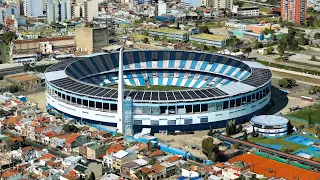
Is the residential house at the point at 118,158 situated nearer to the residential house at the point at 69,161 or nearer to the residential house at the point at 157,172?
the residential house at the point at 69,161

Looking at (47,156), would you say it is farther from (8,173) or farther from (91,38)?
(91,38)

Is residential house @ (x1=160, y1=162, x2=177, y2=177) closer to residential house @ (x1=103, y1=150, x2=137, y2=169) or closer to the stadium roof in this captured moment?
residential house @ (x1=103, y1=150, x2=137, y2=169)

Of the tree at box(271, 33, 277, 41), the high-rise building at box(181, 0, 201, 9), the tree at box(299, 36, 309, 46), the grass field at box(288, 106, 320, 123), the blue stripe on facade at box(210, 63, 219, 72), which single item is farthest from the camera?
the high-rise building at box(181, 0, 201, 9)

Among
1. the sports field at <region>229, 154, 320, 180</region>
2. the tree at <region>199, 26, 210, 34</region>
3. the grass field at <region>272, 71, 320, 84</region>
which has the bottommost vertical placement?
the sports field at <region>229, 154, 320, 180</region>

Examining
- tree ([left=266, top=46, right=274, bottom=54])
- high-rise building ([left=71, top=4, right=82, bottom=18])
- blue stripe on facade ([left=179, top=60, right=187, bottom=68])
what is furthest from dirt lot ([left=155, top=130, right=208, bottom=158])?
high-rise building ([left=71, top=4, right=82, bottom=18])

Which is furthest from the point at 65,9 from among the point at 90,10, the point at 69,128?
the point at 69,128
